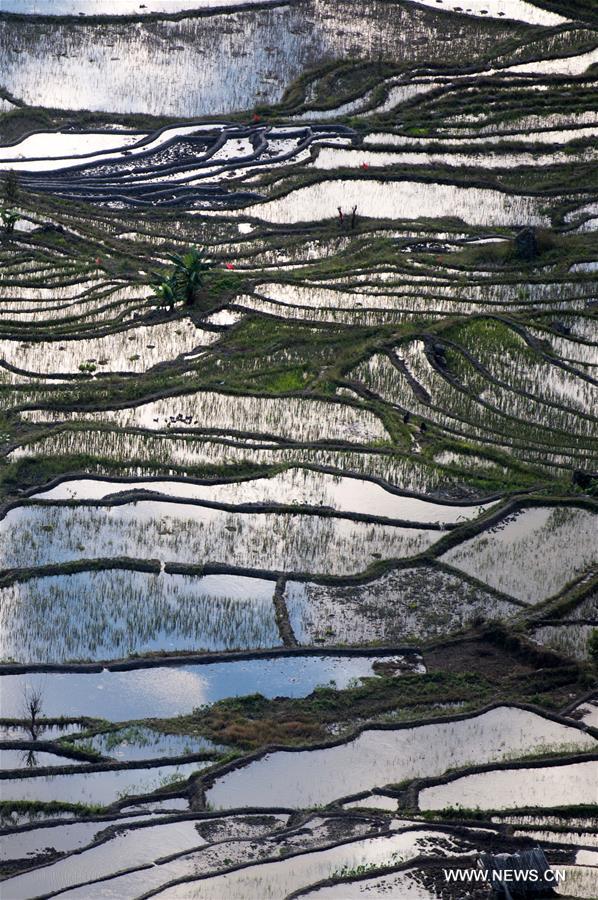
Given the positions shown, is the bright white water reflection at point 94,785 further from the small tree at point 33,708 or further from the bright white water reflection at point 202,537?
the bright white water reflection at point 202,537

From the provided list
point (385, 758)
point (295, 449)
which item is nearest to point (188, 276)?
point (295, 449)

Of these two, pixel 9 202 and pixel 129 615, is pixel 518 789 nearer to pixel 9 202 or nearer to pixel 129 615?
pixel 129 615

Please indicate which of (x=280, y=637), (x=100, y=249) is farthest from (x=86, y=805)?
(x=100, y=249)

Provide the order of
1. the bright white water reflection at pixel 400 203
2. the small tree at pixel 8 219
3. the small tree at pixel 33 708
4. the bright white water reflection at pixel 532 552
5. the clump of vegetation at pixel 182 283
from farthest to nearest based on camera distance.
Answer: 1. the bright white water reflection at pixel 400 203
2. the small tree at pixel 8 219
3. the clump of vegetation at pixel 182 283
4. the bright white water reflection at pixel 532 552
5. the small tree at pixel 33 708

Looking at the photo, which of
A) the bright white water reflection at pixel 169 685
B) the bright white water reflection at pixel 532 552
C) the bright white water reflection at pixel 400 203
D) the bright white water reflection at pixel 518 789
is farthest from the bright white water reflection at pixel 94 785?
the bright white water reflection at pixel 400 203

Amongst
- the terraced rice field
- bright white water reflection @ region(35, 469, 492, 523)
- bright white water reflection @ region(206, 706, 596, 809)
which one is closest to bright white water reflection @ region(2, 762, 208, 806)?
the terraced rice field

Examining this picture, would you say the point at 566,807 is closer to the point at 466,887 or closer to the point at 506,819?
the point at 506,819
